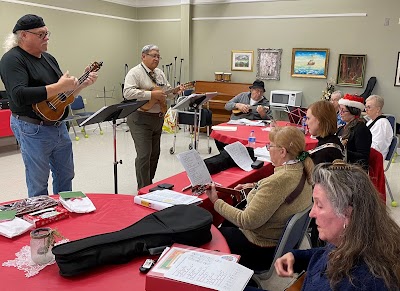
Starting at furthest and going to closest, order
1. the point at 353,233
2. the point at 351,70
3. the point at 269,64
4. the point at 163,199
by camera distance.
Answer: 1. the point at 269,64
2. the point at 351,70
3. the point at 163,199
4. the point at 353,233

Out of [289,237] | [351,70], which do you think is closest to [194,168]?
[289,237]

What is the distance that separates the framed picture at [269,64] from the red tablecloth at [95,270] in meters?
6.01

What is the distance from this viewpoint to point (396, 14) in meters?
6.08

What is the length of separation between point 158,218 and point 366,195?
855 mm

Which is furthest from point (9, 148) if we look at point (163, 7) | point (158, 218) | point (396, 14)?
point (396, 14)

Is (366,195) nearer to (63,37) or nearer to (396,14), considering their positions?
(396,14)

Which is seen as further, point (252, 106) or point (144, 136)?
point (252, 106)

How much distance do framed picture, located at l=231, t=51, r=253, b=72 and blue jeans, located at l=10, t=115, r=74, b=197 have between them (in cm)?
555

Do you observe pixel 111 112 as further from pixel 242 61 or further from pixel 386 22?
pixel 386 22

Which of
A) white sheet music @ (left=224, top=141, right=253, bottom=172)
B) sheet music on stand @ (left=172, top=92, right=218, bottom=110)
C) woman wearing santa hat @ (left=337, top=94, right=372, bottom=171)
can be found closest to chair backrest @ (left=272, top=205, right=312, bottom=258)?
white sheet music @ (left=224, top=141, right=253, bottom=172)

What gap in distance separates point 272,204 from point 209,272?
700 mm

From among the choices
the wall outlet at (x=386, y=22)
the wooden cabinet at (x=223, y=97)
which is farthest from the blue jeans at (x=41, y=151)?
the wall outlet at (x=386, y=22)

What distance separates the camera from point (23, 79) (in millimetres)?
2334

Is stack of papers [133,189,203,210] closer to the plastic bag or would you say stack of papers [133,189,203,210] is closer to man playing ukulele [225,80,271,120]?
man playing ukulele [225,80,271,120]
